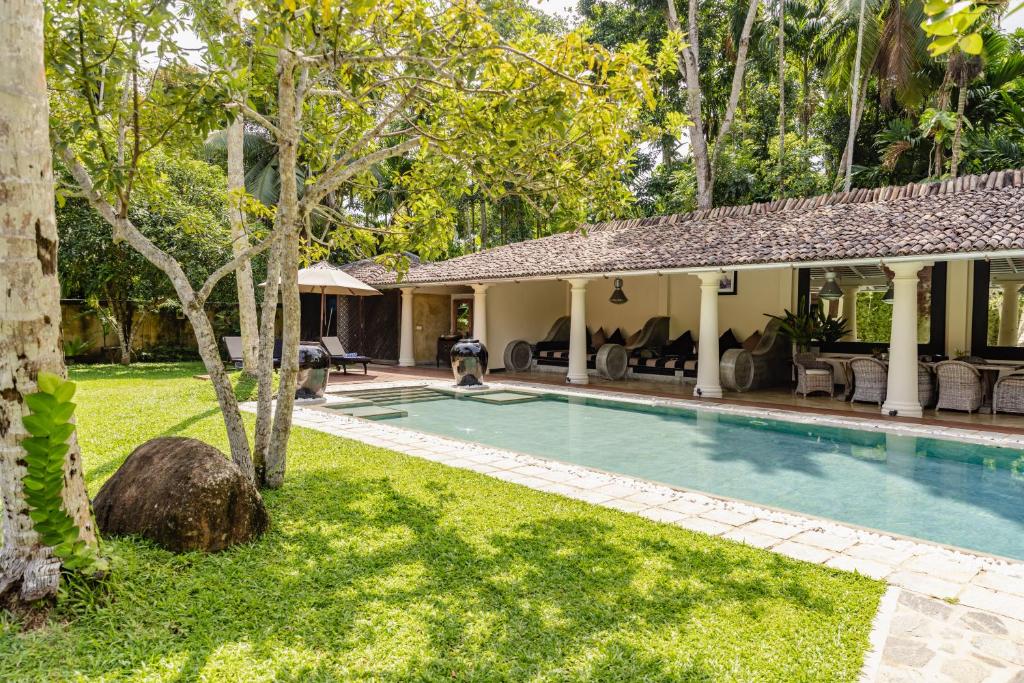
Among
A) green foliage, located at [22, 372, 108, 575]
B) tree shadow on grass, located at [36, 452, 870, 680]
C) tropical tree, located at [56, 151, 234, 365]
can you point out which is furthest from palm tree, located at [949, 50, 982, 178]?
green foliage, located at [22, 372, 108, 575]

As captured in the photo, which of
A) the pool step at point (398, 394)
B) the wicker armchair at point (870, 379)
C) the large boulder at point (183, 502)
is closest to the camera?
the large boulder at point (183, 502)

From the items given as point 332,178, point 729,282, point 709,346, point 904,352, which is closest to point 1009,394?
point 904,352

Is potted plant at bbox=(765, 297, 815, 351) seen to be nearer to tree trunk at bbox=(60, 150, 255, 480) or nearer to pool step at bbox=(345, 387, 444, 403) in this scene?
pool step at bbox=(345, 387, 444, 403)

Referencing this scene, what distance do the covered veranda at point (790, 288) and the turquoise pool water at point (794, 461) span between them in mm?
2409

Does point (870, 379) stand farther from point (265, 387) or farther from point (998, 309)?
point (265, 387)

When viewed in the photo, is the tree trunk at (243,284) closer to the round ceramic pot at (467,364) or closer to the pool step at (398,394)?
the pool step at (398,394)

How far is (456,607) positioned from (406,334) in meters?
17.4

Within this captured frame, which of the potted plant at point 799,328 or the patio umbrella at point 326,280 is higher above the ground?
the patio umbrella at point 326,280

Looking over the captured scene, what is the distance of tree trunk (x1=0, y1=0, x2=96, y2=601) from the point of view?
315 centimetres

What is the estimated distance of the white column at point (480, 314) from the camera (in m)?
18.2

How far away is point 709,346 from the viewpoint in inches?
533

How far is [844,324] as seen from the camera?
1494cm

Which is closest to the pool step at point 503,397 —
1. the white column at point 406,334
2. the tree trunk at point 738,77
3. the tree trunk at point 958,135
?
the white column at point 406,334

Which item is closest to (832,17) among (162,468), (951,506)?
(951,506)
